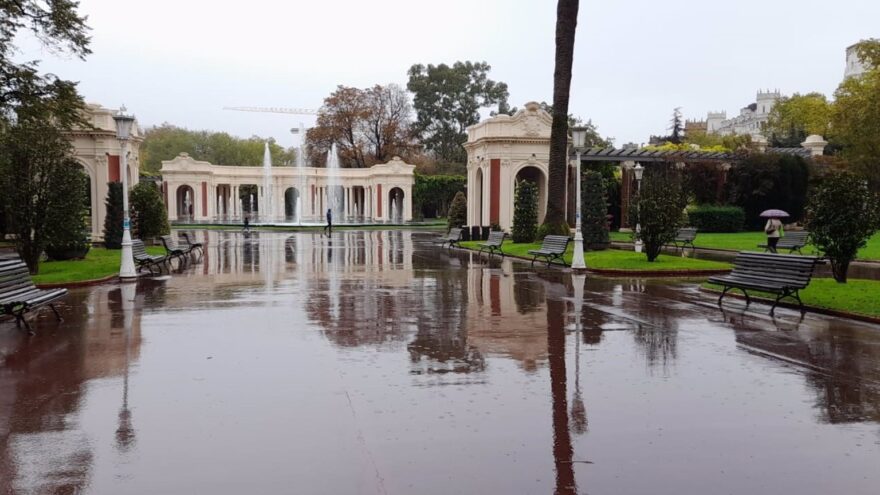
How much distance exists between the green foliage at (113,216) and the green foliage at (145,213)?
0.83 meters

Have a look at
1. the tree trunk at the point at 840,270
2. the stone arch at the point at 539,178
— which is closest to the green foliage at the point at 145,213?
the stone arch at the point at 539,178

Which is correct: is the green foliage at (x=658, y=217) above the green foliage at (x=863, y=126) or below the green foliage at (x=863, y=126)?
below

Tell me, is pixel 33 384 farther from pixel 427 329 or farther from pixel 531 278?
pixel 531 278

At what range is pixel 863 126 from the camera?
121 feet

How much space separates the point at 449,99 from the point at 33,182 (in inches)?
2597

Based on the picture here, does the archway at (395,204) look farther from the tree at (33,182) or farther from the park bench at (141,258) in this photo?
the tree at (33,182)

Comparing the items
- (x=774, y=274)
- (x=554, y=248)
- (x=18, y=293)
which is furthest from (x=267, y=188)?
(x=774, y=274)

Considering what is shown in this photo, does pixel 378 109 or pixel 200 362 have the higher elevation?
pixel 378 109

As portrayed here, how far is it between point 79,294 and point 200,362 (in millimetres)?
7934

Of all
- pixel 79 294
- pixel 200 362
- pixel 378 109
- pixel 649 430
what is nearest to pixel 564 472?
pixel 649 430

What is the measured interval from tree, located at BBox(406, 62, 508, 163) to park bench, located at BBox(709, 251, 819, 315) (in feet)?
226

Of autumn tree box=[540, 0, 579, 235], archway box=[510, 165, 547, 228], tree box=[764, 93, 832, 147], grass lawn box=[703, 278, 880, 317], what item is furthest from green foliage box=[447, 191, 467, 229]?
tree box=[764, 93, 832, 147]

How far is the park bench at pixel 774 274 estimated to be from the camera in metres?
11.7

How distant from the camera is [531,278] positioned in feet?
58.2
